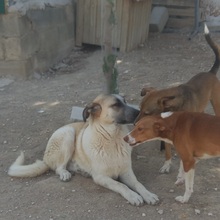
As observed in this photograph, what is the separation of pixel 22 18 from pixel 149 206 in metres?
4.99

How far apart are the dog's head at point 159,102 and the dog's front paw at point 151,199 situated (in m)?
0.73

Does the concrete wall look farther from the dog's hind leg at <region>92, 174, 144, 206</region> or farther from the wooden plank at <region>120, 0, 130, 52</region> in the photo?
the dog's hind leg at <region>92, 174, 144, 206</region>

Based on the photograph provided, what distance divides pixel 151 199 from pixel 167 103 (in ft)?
3.25

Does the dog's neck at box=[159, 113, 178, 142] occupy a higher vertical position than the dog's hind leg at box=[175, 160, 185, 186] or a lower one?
higher

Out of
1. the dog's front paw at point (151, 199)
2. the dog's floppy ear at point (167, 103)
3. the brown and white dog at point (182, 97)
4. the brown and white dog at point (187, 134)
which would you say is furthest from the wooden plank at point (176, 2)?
the dog's front paw at point (151, 199)

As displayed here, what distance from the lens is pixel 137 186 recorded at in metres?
4.12

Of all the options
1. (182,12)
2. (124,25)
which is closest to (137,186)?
(124,25)

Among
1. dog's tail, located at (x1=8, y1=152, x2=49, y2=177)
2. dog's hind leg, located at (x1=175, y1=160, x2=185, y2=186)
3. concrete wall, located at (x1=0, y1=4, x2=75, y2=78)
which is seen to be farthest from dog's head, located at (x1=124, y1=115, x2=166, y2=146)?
concrete wall, located at (x1=0, y1=4, x2=75, y2=78)

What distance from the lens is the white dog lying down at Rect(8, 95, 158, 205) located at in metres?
4.12

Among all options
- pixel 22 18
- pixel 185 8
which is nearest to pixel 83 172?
pixel 22 18

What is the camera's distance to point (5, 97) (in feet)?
Result: 23.1

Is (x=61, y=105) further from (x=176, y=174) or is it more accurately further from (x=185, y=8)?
(x=185, y=8)

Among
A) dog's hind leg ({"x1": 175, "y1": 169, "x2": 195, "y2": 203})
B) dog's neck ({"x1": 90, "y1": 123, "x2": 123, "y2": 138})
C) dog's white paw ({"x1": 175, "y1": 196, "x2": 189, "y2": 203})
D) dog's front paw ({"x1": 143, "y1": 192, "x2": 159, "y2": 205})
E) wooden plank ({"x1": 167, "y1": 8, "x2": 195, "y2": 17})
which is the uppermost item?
dog's neck ({"x1": 90, "y1": 123, "x2": 123, "y2": 138})

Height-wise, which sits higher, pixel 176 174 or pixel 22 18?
pixel 22 18
